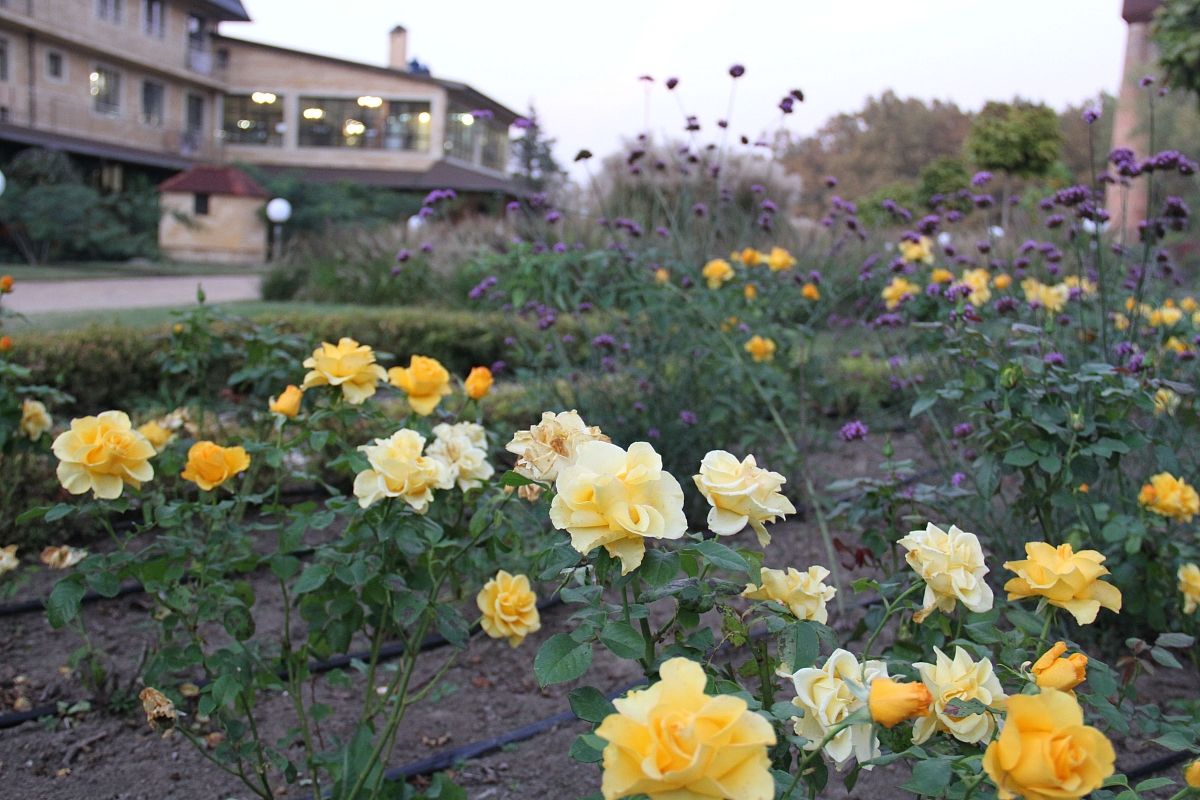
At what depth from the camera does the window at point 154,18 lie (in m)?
24.2

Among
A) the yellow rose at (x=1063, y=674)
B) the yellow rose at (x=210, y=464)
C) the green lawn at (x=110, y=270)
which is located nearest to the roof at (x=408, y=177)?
the green lawn at (x=110, y=270)

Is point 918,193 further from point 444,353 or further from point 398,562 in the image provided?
point 398,562

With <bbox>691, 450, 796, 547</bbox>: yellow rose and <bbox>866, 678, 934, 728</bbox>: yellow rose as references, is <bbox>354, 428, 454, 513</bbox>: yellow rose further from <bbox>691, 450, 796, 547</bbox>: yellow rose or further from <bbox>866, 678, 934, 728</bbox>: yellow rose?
<bbox>866, 678, 934, 728</bbox>: yellow rose

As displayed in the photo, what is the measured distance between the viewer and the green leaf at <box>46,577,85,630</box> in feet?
4.65

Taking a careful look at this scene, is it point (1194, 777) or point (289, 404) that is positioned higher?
point (289, 404)

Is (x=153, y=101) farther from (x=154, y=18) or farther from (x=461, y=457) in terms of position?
(x=461, y=457)

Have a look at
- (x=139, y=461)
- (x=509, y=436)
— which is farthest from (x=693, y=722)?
(x=509, y=436)

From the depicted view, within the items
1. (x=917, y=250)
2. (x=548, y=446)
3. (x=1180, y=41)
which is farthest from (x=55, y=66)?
(x=548, y=446)

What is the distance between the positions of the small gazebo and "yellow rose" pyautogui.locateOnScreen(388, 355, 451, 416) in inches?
793

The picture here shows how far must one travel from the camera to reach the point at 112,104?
77.6 feet

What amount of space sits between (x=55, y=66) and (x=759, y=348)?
2348cm

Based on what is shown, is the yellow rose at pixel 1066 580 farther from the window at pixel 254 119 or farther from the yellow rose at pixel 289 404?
the window at pixel 254 119

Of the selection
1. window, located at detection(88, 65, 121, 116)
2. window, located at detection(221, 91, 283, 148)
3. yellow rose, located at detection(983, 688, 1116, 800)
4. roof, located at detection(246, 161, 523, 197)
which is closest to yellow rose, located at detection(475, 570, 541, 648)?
yellow rose, located at detection(983, 688, 1116, 800)

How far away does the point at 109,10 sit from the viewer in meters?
23.0
